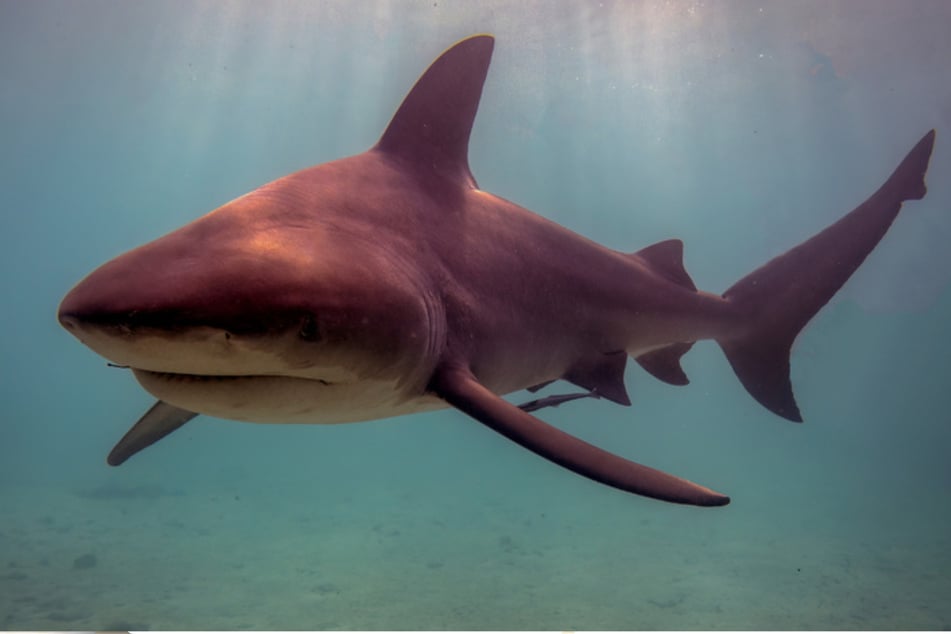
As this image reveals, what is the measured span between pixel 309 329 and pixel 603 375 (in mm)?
2553

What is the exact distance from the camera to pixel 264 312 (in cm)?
181

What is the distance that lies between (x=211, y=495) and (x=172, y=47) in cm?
2303

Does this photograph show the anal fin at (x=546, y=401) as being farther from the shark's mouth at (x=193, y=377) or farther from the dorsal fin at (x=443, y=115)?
the shark's mouth at (x=193, y=377)

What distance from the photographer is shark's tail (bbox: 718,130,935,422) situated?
182 inches

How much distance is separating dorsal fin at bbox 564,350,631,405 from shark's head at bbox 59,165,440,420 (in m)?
1.59

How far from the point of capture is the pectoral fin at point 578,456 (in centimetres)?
217

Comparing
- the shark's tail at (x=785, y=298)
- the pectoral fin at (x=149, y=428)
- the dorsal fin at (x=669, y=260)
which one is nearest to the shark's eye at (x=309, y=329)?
the pectoral fin at (x=149, y=428)

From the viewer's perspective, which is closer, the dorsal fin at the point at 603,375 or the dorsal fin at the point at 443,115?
the dorsal fin at the point at 443,115

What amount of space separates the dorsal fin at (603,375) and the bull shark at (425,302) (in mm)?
14

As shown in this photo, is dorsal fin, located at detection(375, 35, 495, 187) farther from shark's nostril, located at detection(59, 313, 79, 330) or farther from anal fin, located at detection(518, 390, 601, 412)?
shark's nostril, located at detection(59, 313, 79, 330)

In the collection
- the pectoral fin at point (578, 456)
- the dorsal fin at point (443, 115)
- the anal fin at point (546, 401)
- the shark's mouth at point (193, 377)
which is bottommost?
the pectoral fin at point (578, 456)

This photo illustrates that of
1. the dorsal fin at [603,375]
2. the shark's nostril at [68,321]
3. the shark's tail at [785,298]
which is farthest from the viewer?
the shark's tail at [785,298]

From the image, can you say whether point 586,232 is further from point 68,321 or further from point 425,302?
point 68,321

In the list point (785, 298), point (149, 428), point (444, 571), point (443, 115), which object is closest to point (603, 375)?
point (785, 298)
